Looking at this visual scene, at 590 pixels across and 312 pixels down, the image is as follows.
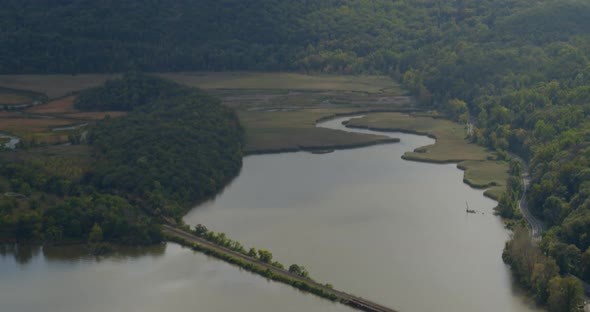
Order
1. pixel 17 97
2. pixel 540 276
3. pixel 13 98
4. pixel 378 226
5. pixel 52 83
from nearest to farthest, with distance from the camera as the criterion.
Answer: pixel 540 276
pixel 378 226
pixel 13 98
pixel 17 97
pixel 52 83

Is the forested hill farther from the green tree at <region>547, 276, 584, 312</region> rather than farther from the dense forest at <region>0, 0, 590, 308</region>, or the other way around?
the green tree at <region>547, 276, 584, 312</region>

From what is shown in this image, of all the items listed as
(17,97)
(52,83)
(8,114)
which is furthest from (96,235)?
(52,83)

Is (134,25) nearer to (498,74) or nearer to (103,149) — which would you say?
(498,74)

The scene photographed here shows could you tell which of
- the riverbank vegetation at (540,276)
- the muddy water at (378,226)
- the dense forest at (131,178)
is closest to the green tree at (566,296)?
the riverbank vegetation at (540,276)

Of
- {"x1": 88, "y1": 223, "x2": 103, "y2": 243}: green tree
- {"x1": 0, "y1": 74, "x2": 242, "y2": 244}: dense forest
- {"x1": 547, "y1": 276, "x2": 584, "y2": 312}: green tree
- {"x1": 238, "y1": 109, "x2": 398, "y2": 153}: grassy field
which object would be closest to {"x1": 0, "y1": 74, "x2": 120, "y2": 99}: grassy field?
{"x1": 238, "y1": 109, "x2": 398, "y2": 153}: grassy field

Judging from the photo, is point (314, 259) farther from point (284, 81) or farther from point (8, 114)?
point (284, 81)

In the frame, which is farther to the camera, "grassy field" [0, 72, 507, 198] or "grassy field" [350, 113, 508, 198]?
"grassy field" [0, 72, 507, 198]
